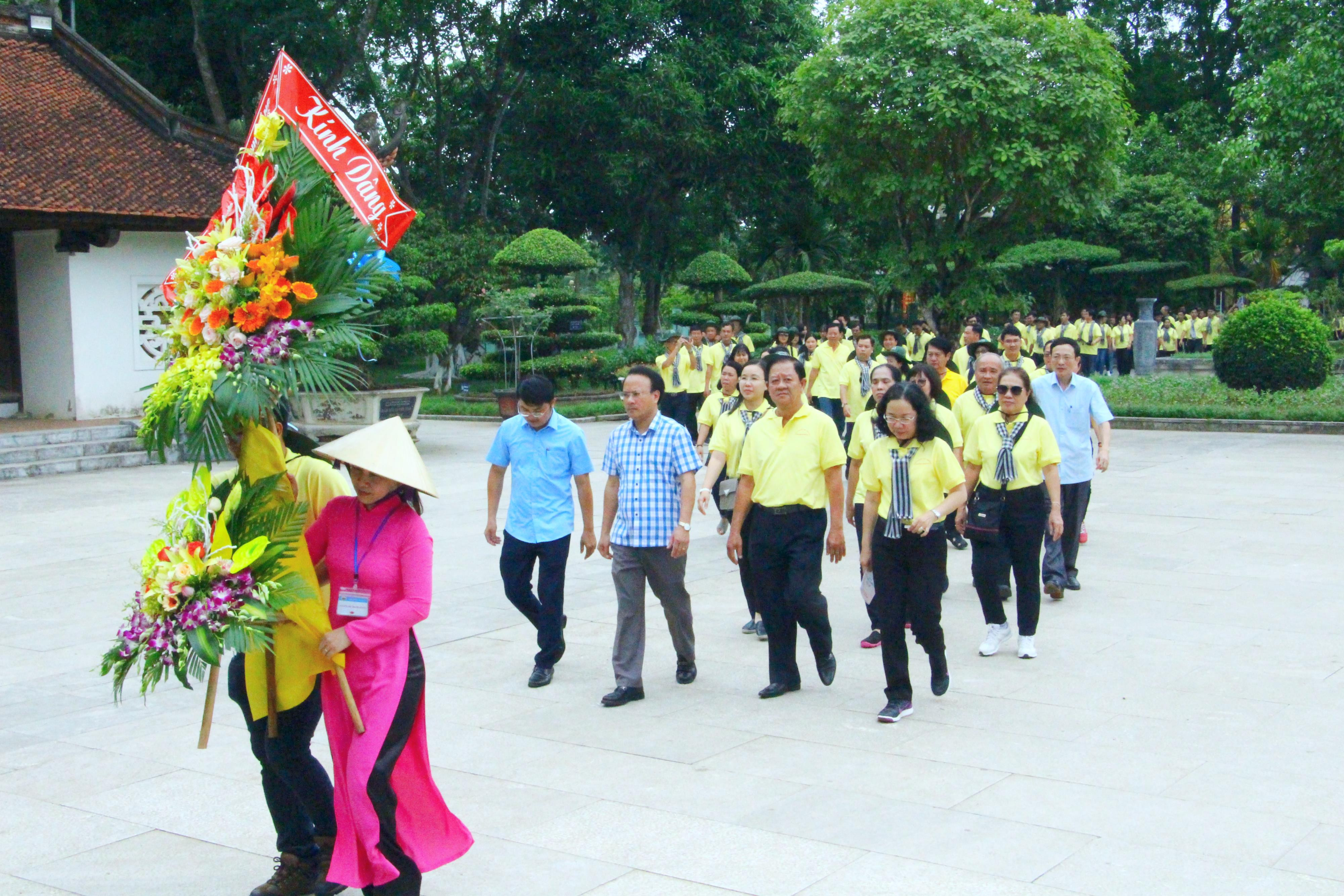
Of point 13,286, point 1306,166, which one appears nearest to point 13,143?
point 13,286

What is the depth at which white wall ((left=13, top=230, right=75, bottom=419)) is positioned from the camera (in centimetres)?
1888

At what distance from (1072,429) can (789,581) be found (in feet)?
11.2

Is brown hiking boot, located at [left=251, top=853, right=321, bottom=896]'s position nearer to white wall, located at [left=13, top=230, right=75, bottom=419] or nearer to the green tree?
white wall, located at [left=13, top=230, right=75, bottom=419]

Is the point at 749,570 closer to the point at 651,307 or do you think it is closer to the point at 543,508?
the point at 543,508

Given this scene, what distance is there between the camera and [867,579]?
23.9 feet

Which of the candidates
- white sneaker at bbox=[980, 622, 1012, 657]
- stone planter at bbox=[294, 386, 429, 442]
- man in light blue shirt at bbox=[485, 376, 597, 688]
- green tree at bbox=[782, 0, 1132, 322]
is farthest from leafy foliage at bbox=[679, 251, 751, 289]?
man in light blue shirt at bbox=[485, 376, 597, 688]

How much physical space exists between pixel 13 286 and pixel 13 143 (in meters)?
2.41

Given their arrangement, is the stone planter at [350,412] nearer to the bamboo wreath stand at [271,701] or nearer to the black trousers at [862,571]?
the black trousers at [862,571]

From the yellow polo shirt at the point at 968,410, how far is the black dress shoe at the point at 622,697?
3263 millimetres

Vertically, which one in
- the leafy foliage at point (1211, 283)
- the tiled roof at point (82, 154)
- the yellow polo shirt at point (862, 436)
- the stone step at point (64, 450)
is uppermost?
the tiled roof at point (82, 154)

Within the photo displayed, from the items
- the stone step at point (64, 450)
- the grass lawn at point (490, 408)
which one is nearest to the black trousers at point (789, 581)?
the stone step at point (64, 450)

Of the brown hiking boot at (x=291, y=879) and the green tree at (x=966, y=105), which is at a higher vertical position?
the green tree at (x=966, y=105)

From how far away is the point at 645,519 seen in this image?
644 centimetres

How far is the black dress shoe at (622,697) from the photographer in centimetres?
632
